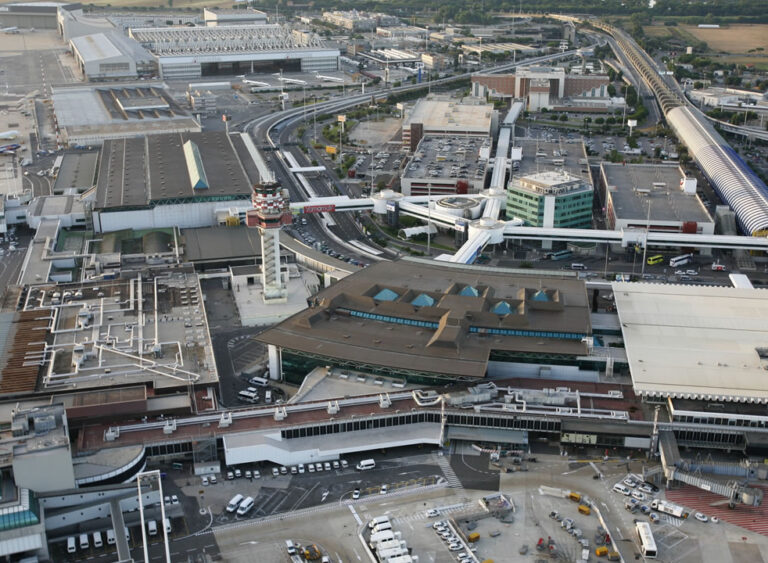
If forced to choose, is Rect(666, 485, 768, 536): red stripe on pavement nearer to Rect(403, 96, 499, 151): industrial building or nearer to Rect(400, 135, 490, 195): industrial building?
Rect(400, 135, 490, 195): industrial building

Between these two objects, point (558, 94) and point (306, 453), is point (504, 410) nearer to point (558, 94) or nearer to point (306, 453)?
point (306, 453)

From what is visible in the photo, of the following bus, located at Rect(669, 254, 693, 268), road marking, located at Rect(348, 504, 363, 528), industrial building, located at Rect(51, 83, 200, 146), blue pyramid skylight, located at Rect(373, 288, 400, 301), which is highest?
industrial building, located at Rect(51, 83, 200, 146)

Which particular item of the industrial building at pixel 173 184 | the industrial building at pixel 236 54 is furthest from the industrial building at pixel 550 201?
the industrial building at pixel 236 54

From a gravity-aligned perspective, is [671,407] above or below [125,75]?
below

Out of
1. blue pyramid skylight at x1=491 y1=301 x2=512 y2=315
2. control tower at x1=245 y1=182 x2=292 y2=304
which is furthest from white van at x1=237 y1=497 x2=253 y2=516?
control tower at x1=245 y1=182 x2=292 y2=304

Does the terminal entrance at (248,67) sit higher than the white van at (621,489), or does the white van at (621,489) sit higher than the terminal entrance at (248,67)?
the terminal entrance at (248,67)

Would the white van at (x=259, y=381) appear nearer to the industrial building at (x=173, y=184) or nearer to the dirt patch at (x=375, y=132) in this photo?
the industrial building at (x=173, y=184)

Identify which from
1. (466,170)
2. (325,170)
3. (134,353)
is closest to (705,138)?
(466,170)
